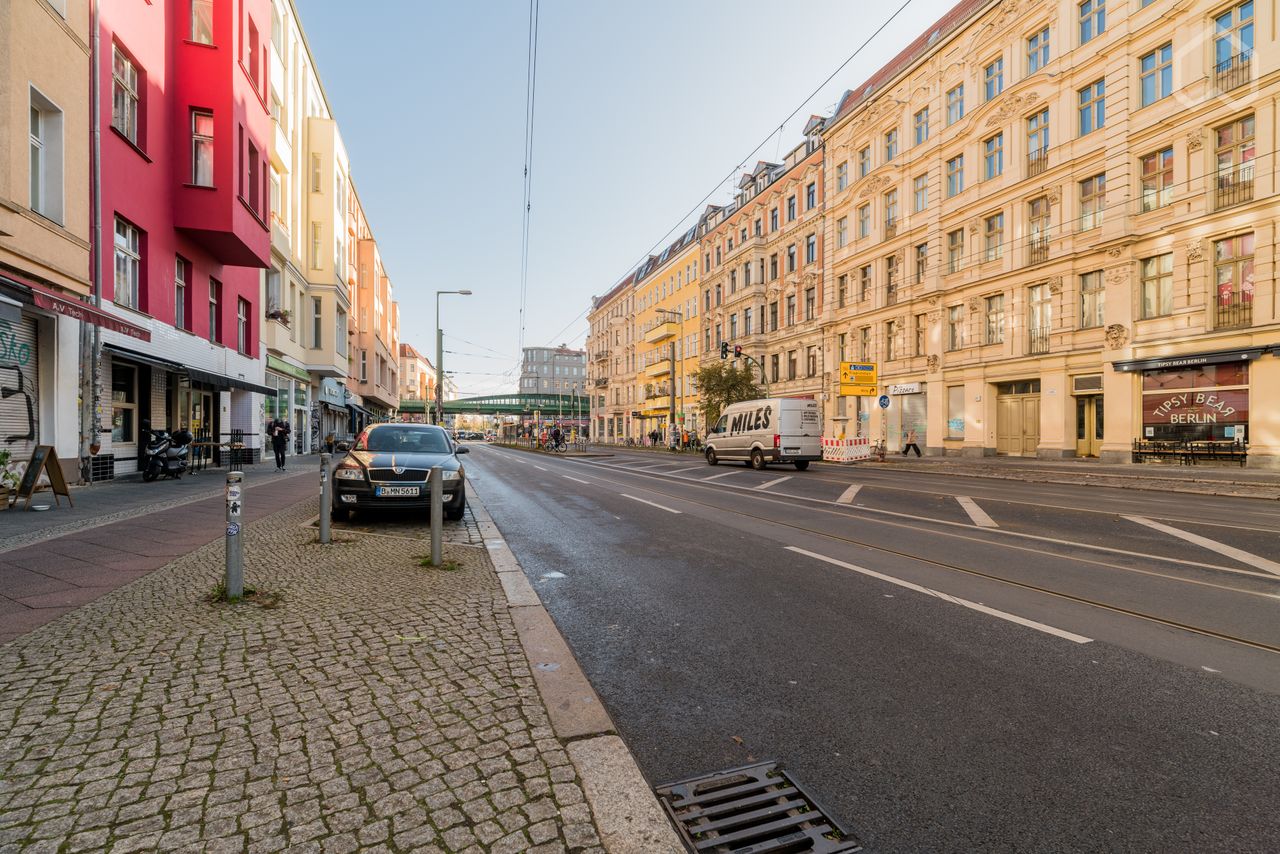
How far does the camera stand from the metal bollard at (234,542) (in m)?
4.31

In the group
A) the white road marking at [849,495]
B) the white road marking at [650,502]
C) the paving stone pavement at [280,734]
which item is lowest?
the white road marking at [650,502]

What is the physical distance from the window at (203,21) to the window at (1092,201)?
2801 centimetres

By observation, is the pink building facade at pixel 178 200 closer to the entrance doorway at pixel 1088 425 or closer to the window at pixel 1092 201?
the window at pixel 1092 201

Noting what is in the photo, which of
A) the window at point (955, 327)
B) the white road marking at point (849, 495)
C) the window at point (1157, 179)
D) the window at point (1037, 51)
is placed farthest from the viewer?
the window at point (955, 327)

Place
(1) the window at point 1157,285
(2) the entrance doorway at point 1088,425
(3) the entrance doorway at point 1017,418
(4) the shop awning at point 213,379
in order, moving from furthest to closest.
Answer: (3) the entrance doorway at point 1017,418 < (2) the entrance doorway at point 1088,425 < (1) the window at point 1157,285 < (4) the shop awning at point 213,379

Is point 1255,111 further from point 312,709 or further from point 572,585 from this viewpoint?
point 312,709

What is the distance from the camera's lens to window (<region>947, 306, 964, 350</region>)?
2777 cm

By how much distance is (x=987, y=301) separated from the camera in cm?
2659

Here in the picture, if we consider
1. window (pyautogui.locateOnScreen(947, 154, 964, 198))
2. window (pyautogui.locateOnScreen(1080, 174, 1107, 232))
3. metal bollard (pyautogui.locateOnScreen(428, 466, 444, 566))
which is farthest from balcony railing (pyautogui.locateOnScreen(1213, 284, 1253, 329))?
metal bollard (pyautogui.locateOnScreen(428, 466, 444, 566))

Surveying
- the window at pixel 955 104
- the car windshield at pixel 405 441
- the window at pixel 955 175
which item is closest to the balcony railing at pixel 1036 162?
the window at pixel 955 175

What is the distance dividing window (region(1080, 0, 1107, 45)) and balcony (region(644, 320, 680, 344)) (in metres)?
35.5

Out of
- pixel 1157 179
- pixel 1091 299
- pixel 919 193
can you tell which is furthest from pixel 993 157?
pixel 1091 299

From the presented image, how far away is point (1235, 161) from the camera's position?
18.6 meters

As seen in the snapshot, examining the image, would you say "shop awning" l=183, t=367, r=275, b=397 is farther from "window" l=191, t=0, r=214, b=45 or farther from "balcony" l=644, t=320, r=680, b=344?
"balcony" l=644, t=320, r=680, b=344
